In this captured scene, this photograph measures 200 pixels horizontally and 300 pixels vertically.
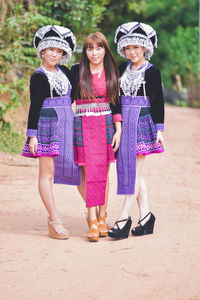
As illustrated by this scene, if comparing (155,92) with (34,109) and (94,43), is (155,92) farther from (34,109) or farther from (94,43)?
(34,109)

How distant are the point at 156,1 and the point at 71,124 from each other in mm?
26270

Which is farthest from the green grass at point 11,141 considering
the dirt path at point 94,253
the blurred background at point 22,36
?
the dirt path at point 94,253

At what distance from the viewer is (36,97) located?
483 centimetres

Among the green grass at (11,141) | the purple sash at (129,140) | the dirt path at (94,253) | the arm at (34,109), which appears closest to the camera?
the dirt path at (94,253)

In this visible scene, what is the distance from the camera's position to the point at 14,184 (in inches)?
286

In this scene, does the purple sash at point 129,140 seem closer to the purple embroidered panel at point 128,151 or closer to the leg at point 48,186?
the purple embroidered panel at point 128,151

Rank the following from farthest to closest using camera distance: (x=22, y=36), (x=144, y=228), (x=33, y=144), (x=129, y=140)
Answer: (x=22, y=36), (x=144, y=228), (x=129, y=140), (x=33, y=144)

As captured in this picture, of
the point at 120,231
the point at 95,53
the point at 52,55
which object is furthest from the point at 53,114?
the point at 120,231

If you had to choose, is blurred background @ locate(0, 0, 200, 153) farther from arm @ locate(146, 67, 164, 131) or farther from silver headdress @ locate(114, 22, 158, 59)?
arm @ locate(146, 67, 164, 131)

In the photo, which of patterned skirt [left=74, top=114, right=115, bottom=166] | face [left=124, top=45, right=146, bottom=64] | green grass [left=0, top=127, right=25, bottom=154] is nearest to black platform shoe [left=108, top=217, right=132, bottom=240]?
patterned skirt [left=74, top=114, right=115, bottom=166]

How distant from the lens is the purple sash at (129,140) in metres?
4.91

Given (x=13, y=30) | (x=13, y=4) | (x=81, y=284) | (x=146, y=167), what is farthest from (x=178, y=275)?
(x=13, y=4)

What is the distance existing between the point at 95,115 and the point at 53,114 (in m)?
0.35

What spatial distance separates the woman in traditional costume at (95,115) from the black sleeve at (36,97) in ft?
0.93
